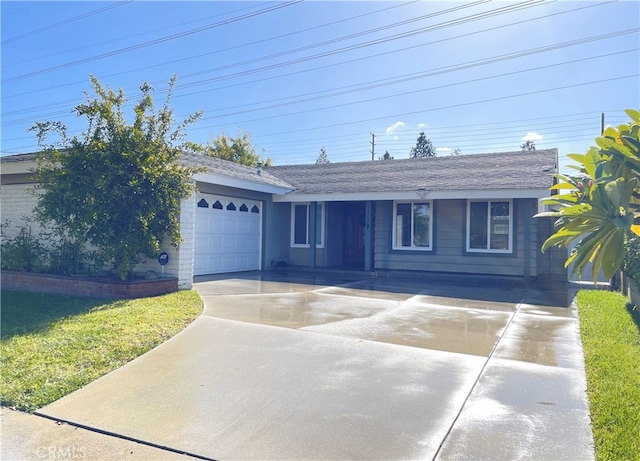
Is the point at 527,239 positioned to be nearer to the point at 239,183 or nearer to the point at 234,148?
the point at 239,183

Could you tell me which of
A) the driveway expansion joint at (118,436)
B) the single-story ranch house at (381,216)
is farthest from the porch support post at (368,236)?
the driveway expansion joint at (118,436)

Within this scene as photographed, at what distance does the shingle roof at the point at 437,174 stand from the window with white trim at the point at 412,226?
0.95m

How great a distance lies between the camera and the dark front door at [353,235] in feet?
56.1

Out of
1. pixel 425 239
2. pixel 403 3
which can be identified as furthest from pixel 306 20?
pixel 425 239

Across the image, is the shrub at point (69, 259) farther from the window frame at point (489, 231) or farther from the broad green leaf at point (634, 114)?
the window frame at point (489, 231)

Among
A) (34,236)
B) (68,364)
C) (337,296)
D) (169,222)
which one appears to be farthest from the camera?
(34,236)

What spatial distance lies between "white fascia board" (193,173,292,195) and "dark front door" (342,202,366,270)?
2.68 metres

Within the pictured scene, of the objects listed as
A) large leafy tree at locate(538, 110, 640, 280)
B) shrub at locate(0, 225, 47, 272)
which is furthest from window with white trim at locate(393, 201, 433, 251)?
large leafy tree at locate(538, 110, 640, 280)

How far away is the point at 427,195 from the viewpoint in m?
13.3

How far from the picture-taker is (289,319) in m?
7.44

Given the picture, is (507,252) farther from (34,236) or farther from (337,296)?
(34,236)

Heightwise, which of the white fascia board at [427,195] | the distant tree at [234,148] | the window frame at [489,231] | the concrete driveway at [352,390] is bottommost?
the concrete driveway at [352,390]

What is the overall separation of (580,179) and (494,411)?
2.05 meters

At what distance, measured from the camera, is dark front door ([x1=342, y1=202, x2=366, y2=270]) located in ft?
56.1
